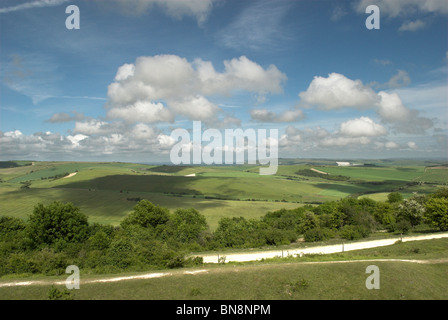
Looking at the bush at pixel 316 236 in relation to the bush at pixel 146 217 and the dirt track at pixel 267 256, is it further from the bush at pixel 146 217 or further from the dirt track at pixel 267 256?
the bush at pixel 146 217

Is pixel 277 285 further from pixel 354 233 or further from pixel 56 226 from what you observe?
pixel 56 226

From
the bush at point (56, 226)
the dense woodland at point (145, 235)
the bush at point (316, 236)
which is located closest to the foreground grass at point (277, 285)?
the dense woodland at point (145, 235)

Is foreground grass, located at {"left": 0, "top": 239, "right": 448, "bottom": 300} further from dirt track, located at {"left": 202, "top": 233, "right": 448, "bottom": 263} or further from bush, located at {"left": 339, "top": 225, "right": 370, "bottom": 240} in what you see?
bush, located at {"left": 339, "top": 225, "right": 370, "bottom": 240}

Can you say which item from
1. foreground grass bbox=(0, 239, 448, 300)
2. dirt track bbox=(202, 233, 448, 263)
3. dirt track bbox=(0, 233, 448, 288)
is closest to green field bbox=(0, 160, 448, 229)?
dirt track bbox=(202, 233, 448, 263)

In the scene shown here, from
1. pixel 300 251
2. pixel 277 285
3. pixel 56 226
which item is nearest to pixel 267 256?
pixel 300 251
